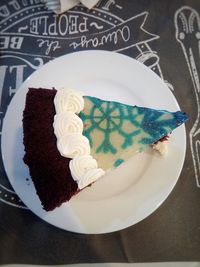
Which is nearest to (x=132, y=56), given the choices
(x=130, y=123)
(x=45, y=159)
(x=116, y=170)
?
(x=130, y=123)

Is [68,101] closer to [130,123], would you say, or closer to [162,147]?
[130,123]

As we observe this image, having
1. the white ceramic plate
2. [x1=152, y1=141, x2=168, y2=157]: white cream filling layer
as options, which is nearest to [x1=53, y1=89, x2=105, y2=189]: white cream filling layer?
the white ceramic plate

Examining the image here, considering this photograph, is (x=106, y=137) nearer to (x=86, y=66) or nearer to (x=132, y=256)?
(x=86, y=66)

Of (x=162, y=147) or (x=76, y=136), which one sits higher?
(x=76, y=136)

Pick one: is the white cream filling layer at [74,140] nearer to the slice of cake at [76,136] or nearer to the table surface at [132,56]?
the slice of cake at [76,136]

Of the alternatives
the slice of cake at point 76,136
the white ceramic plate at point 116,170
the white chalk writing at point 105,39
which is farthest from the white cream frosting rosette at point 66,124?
the white chalk writing at point 105,39

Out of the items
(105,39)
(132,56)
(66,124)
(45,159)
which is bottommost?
(45,159)

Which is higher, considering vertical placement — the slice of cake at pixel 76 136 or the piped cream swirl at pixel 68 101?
the piped cream swirl at pixel 68 101

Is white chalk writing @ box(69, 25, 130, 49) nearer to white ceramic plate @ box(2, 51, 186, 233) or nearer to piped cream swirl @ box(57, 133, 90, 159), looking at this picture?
white ceramic plate @ box(2, 51, 186, 233)
